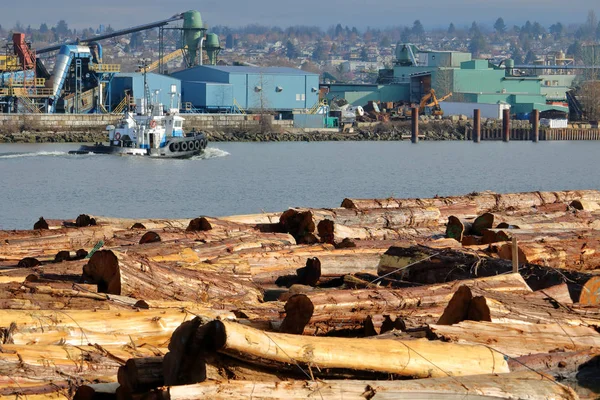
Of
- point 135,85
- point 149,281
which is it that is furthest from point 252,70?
point 149,281

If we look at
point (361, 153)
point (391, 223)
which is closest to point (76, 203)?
point (391, 223)

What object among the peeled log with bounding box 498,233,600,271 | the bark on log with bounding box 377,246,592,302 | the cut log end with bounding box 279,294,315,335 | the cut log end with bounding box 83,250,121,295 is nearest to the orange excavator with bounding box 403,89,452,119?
the peeled log with bounding box 498,233,600,271

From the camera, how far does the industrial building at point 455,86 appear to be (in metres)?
95.6

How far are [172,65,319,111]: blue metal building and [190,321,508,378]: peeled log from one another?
71.3 m

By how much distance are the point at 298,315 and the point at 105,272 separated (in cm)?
202

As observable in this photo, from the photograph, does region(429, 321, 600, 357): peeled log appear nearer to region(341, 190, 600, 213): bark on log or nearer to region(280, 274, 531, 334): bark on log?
region(280, 274, 531, 334): bark on log

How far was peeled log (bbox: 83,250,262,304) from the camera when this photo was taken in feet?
30.9

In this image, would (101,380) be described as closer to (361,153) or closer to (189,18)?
(361,153)

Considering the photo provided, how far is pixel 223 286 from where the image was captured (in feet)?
33.9

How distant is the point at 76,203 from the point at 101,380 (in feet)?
84.1

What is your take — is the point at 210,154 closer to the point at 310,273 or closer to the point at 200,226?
the point at 200,226

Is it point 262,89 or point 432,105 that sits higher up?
point 262,89

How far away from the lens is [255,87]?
264 ft

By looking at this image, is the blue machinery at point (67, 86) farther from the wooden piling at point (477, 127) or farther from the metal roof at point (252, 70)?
the wooden piling at point (477, 127)
